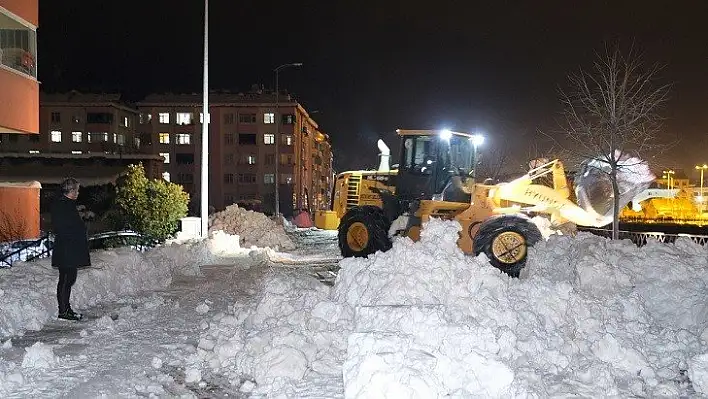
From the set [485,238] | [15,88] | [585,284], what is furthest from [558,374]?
[15,88]

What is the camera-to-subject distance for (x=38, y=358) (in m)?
6.90

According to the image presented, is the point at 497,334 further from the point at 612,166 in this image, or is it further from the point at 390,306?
the point at 612,166

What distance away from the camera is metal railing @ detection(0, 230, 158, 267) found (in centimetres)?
1358

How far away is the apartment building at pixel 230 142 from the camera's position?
6712 cm

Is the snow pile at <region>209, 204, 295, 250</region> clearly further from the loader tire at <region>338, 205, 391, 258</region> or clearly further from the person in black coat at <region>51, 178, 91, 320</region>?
the person in black coat at <region>51, 178, 91, 320</region>

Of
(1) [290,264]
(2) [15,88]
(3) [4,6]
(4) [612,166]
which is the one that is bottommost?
(1) [290,264]

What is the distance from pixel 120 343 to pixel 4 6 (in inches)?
483

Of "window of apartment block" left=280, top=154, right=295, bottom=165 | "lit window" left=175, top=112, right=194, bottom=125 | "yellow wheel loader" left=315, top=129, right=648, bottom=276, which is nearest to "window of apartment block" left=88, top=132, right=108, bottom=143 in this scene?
"lit window" left=175, top=112, right=194, bottom=125

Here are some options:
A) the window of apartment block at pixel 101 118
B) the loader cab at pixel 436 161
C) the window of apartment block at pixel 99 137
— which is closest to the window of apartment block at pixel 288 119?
the window of apartment block at pixel 101 118

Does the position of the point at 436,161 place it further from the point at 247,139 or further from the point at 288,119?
the point at 247,139

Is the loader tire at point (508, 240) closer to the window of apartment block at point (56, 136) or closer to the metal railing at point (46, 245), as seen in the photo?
the metal railing at point (46, 245)

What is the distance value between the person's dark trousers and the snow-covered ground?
0.79 ft

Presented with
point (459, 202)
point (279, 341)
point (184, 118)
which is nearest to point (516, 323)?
point (279, 341)

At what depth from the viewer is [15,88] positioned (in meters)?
17.3
